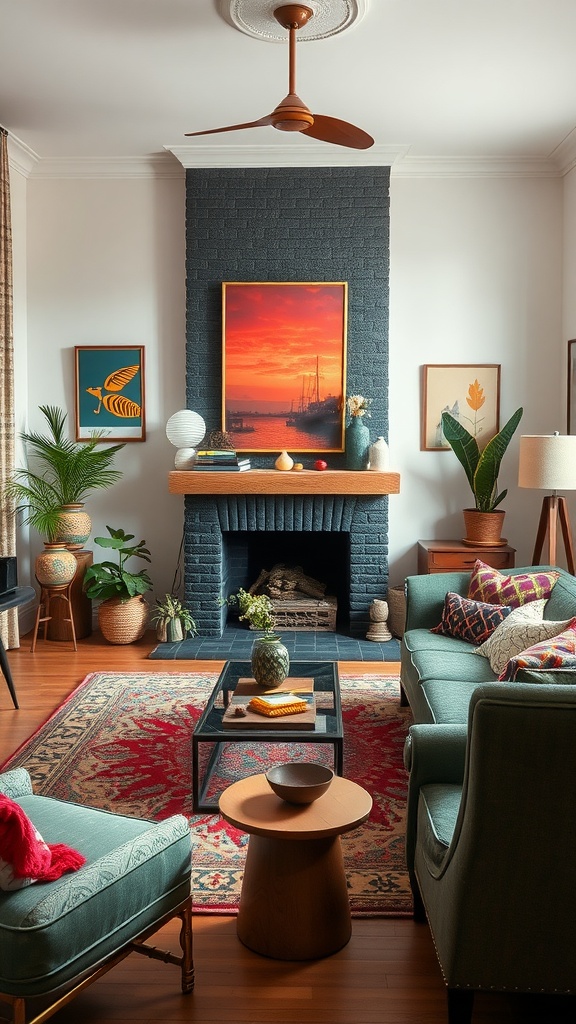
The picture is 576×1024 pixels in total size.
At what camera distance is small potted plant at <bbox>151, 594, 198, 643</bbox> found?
5.68 metres

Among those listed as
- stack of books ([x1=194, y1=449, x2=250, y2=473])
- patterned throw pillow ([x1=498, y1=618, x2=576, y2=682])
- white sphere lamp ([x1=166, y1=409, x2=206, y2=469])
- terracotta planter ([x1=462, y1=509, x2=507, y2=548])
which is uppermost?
white sphere lamp ([x1=166, y1=409, x2=206, y2=469])

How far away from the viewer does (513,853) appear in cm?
181

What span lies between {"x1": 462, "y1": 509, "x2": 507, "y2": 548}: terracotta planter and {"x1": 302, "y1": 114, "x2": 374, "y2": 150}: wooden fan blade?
269cm

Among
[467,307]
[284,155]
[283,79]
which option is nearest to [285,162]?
[284,155]

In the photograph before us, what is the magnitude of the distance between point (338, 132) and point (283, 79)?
48.7 inches

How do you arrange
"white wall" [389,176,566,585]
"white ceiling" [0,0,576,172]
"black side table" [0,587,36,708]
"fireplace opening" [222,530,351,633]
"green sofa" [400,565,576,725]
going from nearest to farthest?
"green sofa" [400,565,576,725] → "white ceiling" [0,0,576,172] → "black side table" [0,587,36,708] → "white wall" [389,176,566,585] → "fireplace opening" [222,530,351,633]

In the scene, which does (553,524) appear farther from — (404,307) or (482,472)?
(404,307)

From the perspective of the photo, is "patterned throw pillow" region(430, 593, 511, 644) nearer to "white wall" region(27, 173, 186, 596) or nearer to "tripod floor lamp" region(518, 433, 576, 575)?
"tripod floor lamp" region(518, 433, 576, 575)

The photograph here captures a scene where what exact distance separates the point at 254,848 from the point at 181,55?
364 centimetres

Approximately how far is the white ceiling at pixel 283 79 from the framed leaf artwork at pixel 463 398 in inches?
54.2

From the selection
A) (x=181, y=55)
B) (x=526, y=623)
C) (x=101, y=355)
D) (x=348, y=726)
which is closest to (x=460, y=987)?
(x=526, y=623)

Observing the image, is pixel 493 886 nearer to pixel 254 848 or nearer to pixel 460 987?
pixel 460 987

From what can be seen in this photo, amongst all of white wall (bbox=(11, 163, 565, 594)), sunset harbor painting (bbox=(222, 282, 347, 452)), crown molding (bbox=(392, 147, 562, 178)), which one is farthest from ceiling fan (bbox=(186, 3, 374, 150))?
white wall (bbox=(11, 163, 565, 594))

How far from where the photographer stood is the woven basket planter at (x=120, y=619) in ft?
18.7
